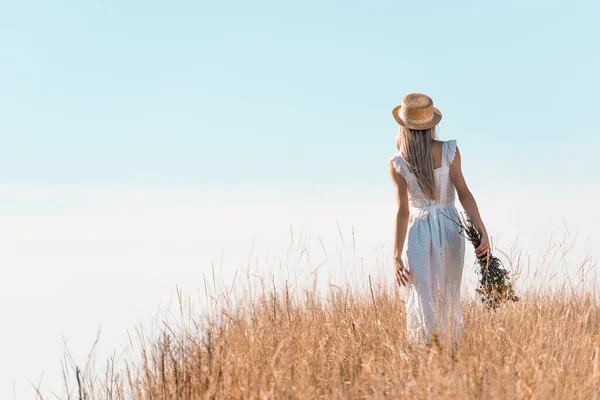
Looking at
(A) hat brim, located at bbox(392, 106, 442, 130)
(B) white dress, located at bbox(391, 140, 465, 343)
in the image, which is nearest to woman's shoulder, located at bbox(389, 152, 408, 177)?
(B) white dress, located at bbox(391, 140, 465, 343)

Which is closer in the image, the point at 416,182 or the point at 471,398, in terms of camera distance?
the point at 471,398

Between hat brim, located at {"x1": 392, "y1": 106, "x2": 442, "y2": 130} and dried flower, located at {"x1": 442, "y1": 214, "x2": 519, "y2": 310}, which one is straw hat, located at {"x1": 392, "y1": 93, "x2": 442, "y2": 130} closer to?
hat brim, located at {"x1": 392, "y1": 106, "x2": 442, "y2": 130}

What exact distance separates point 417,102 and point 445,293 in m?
1.51

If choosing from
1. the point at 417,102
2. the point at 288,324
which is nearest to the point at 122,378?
the point at 288,324

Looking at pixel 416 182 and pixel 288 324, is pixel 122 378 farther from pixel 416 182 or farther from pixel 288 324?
pixel 416 182

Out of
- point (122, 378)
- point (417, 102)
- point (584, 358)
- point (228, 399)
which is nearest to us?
point (228, 399)

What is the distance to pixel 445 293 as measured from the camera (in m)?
5.48

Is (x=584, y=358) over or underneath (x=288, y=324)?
underneath

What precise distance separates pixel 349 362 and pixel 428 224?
1275mm

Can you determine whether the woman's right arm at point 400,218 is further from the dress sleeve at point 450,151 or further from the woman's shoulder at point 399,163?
the dress sleeve at point 450,151

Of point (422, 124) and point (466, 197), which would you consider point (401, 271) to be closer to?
point (466, 197)

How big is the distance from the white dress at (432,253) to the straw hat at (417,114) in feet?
0.75

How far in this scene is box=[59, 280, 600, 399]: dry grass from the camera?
3.88m

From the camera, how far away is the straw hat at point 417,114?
5562 mm
